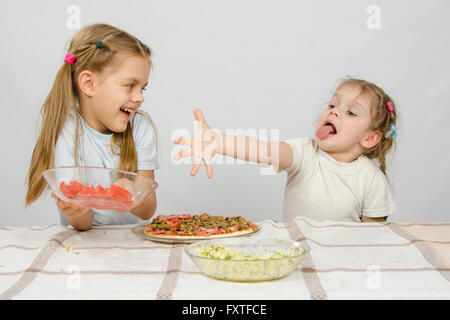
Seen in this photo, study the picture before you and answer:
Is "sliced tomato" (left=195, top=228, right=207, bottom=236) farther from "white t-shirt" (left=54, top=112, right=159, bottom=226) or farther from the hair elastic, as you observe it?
the hair elastic

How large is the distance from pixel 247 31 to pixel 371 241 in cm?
173

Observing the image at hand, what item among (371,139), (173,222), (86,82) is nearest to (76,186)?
(173,222)


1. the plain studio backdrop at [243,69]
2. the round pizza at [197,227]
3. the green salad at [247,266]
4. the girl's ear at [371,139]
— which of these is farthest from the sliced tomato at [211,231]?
the plain studio backdrop at [243,69]

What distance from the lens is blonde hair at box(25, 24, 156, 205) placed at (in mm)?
1660

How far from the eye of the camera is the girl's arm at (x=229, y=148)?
1.40 metres

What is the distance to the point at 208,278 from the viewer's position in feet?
3.28

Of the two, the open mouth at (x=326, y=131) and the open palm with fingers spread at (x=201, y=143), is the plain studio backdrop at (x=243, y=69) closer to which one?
the open mouth at (x=326, y=131)

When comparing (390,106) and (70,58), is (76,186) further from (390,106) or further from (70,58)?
(390,106)

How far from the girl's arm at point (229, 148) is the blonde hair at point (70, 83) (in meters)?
0.38

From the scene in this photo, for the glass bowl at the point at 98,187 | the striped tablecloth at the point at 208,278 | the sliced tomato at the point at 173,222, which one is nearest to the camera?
the striped tablecloth at the point at 208,278

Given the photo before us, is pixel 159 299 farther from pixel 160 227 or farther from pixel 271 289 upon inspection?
pixel 160 227

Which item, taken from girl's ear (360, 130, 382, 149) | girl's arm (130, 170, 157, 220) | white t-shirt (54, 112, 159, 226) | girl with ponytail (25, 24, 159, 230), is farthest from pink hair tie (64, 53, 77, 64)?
girl's ear (360, 130, 382, 149)

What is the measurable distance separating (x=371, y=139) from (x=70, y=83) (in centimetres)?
104
